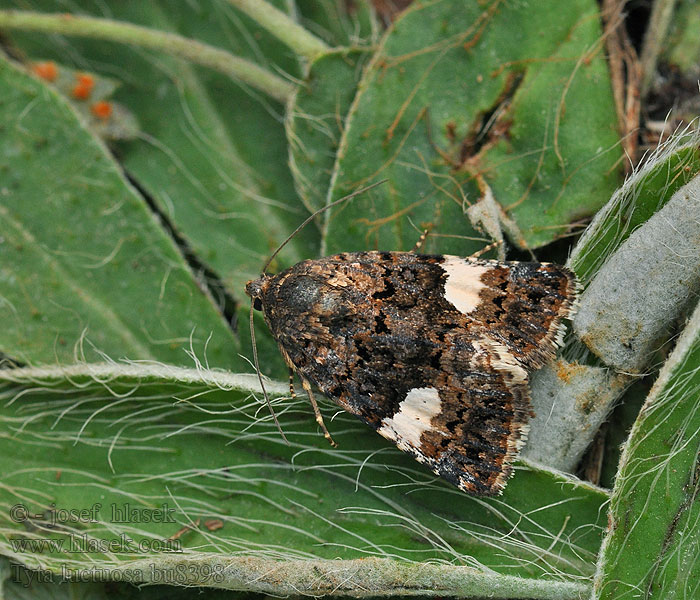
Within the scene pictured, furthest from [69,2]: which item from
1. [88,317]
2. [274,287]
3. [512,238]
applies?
[512,238]

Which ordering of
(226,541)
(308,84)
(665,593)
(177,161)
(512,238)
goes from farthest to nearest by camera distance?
1. (177,161)
2. (308,84)
3. (512,238)
4. (226,541)
5. (665,593)

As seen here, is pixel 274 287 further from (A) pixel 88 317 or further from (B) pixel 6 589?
(B) pixel 6 589

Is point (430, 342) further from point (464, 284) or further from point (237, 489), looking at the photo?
point (237, 489)

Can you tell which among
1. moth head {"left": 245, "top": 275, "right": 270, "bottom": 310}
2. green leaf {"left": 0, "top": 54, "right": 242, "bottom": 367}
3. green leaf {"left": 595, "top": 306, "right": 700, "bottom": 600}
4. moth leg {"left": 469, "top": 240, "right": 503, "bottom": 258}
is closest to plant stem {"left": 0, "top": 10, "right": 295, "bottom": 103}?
green leaf {"left": 0, "top": 54, "right": 242, "bottom": 367}

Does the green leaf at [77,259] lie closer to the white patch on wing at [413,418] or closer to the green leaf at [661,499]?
Answer: the white patch on wing at [413,418]

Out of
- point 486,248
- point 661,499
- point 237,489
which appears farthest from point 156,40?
point 661,499

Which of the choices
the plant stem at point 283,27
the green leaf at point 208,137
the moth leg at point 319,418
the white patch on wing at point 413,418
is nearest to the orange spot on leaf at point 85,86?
the green leaf at point 208,137

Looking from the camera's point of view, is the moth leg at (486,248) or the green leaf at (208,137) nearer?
the moth leg at (486,248)
